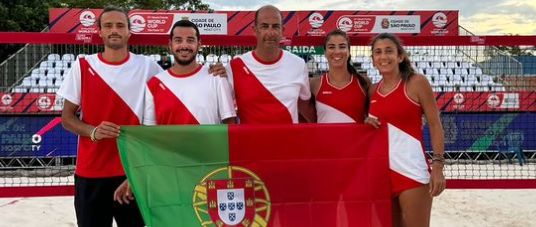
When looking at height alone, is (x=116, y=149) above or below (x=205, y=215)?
above

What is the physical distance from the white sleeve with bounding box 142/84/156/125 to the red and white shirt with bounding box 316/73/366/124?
1159 mm

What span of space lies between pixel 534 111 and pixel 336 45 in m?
9.27

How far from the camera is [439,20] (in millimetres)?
22844

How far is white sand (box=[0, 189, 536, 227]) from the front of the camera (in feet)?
23.1

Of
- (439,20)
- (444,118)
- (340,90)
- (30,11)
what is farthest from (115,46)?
(30,11)

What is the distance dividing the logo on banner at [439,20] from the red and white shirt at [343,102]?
2052 centimetres

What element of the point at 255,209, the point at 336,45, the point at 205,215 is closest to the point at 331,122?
the point at 336,45

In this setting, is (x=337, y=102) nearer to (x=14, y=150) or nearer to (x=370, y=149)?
(x=370, y=149)

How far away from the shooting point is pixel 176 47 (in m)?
3.48

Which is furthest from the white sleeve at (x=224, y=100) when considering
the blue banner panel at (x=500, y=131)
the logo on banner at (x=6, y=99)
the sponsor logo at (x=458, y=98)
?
the logo on banner at (x=6, y=99)

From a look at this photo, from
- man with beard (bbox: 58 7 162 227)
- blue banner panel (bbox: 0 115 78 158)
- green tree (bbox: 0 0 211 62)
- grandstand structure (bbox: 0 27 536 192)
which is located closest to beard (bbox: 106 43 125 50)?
man with beard (bbox: 58 7 162 227)

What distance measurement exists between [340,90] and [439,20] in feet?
67.8

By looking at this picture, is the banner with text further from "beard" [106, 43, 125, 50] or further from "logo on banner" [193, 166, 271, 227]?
"logo on banner" [193, 166, 271, 227]

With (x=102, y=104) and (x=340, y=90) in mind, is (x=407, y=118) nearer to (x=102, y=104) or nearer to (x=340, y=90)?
(x=340, y=90)
